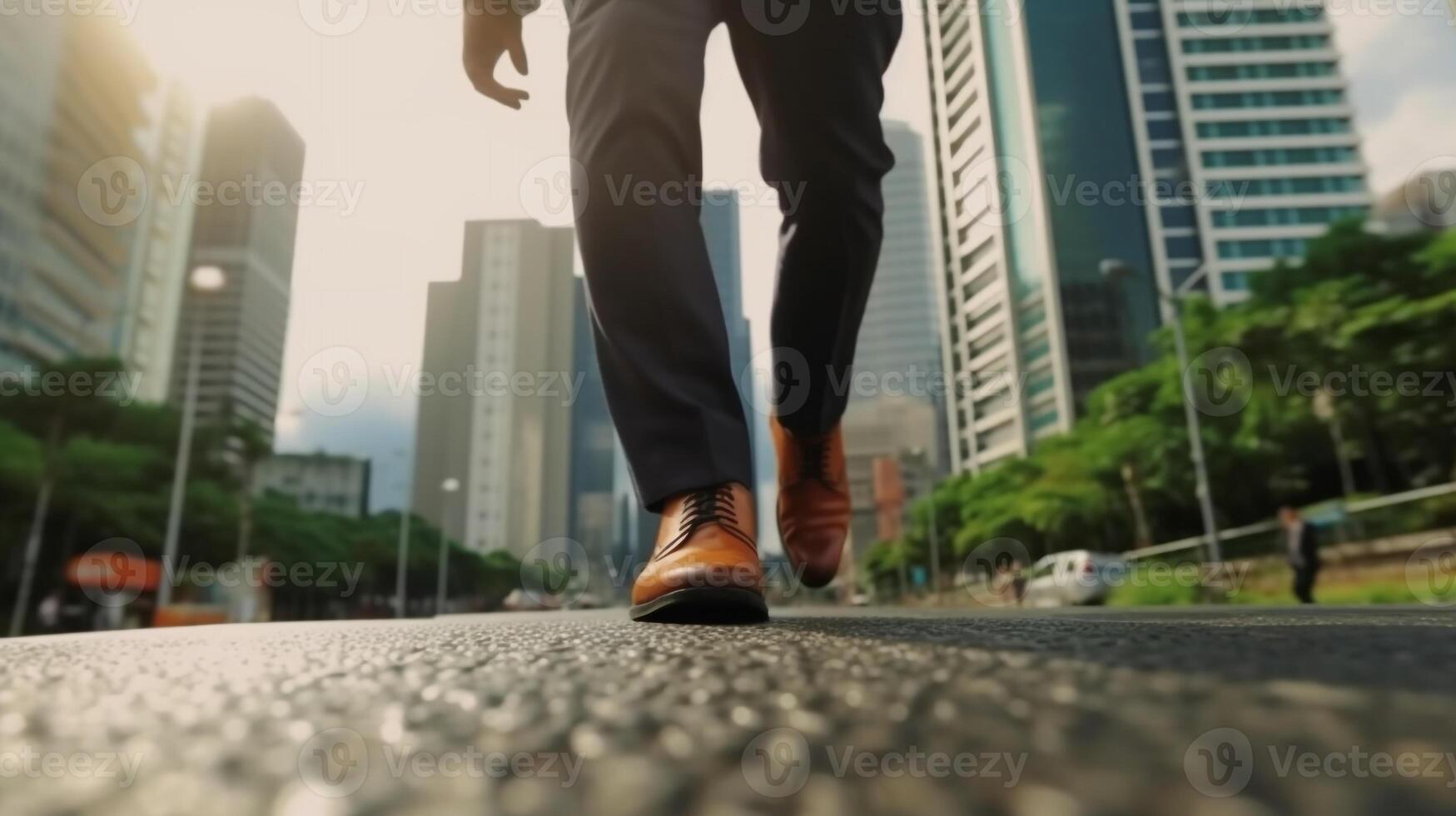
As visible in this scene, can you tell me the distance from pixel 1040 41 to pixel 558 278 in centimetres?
2517

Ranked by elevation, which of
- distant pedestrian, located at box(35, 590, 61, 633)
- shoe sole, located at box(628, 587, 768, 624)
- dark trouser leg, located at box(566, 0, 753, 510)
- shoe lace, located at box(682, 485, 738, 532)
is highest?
dark trouser leg, located at box(566, 0, 753, 510)

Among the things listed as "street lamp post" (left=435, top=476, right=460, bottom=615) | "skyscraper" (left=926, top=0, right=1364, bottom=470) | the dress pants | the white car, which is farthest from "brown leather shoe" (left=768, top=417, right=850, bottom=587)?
"skyscraper" (left=926, top=0, right=1364, bottom=470)

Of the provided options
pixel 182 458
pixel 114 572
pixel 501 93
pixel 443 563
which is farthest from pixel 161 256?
pixel 501 93

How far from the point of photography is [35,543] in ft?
43.4

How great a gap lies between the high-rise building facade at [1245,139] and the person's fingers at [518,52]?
3192 centimetres

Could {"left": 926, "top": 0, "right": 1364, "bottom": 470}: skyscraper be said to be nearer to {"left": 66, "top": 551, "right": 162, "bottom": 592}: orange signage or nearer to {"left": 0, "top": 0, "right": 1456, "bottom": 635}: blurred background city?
{"left": 0, "top": 0, "right": 1456, "bottom": 635}: blurred background city

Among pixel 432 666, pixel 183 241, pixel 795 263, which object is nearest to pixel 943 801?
pixel 432 666

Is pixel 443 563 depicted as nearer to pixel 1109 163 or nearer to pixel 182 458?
pixel 182 458

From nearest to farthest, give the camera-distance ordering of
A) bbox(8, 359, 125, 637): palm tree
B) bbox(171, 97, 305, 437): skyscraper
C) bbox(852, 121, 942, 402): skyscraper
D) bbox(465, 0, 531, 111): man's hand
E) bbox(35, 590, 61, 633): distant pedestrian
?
bbox(465, 0, 531, 111): man's hand
bbox(8, 359, 125, 637): palm tree
bbox(35, 590, 61, 633): distant pedestrian
bbox(171, 97, 305, 437): skyscraper
bbox(852, 121, 942, 402): skyscraper

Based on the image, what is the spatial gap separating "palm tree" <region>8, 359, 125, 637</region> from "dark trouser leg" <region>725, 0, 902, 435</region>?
49.3ft

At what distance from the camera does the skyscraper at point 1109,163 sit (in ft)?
93.6

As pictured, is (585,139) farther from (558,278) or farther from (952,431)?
(558,278)

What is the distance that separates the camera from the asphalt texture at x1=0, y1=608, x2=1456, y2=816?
0.43 ft

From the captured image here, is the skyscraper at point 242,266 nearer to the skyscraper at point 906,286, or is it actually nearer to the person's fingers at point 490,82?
the skyscraper at point 906,286
